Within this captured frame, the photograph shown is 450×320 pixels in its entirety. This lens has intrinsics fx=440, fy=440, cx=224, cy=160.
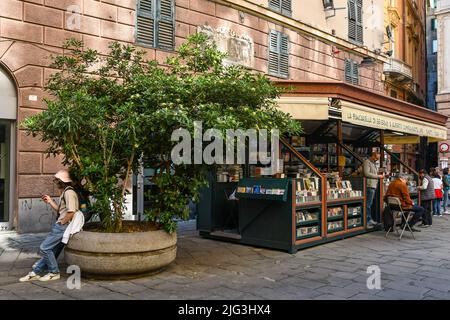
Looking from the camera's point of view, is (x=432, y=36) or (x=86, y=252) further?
(x=432, y=36)

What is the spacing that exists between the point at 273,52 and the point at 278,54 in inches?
9.4

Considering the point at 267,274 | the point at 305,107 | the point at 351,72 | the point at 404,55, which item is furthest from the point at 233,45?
the point at 404,55

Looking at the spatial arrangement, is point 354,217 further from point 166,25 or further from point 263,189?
point 166,25

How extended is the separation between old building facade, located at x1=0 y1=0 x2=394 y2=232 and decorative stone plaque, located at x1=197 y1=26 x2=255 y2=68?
3 cm

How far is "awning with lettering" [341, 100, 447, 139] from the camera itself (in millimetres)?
8568

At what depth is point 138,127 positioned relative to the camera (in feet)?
18.2

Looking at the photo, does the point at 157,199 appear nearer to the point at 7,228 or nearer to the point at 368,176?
the point at 7,228

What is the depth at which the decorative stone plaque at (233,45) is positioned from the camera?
1292 cm

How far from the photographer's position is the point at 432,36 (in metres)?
42.2

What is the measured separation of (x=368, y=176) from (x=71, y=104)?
677 centimetres

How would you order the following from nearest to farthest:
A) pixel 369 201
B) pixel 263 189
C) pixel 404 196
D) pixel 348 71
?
pixel 263 189 < pixel 404 196 < pixel 369 201 < pixel 348 71

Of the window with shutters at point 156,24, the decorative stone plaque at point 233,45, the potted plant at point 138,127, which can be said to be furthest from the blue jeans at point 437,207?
the window with shutters at point 156,24
